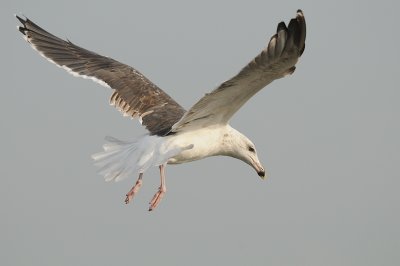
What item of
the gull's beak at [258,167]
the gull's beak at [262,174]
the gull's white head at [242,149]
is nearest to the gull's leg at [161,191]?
the gull's white head at [242,149]

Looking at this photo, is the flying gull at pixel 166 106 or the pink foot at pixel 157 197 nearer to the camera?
the flying gull at pixel 166 106

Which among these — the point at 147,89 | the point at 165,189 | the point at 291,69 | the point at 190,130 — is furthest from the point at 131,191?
the point at 291,69

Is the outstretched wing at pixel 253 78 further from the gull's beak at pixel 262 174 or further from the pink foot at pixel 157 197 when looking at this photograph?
the gull's beak at pixel 262 174

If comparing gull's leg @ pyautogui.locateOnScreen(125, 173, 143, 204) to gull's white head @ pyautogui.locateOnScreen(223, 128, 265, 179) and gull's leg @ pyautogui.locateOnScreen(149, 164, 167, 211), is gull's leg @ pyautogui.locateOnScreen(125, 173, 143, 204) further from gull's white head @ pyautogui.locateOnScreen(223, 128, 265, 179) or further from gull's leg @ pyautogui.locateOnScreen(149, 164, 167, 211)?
gull's white head @ pyautogui.locateOnScreen(223, 128, 265, 179)

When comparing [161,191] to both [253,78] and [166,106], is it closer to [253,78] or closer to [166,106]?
[166,106]

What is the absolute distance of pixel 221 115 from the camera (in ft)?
33.4

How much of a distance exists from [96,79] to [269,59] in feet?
13.8

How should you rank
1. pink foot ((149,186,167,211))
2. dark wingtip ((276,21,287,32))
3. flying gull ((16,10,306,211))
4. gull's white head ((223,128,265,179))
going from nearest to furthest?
dark wingtip ((276,21,287,32))
flying gull ((16,10,306,211))
pink foot ((149,186,167,211))
gull's white head ((223,128,265,179))

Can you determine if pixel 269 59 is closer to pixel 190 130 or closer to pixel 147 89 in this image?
pixel 190 130

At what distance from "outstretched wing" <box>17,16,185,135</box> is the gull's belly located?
579mm

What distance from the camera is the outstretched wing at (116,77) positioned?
37.8 ft

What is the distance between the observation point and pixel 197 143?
10266 mm

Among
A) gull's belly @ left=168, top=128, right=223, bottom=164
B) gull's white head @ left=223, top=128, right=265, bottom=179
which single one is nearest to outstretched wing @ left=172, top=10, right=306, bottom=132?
gull's belly @ left=168, top=128, right=223, bottom=164

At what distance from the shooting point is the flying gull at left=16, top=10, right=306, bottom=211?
875 centimetres
